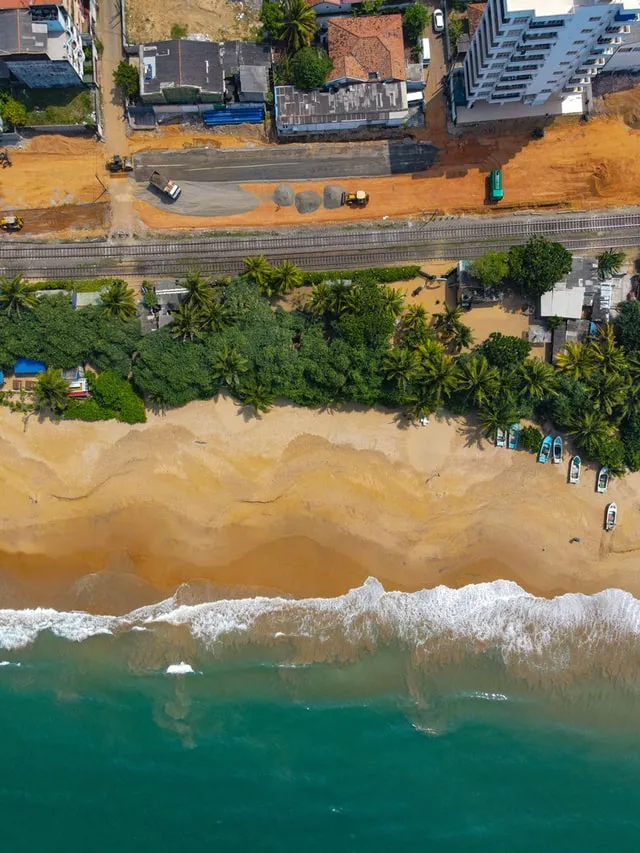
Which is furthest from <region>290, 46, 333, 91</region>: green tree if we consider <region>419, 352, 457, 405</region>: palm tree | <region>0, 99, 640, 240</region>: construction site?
<region>419, 352, 457, 405</region>: palm tree

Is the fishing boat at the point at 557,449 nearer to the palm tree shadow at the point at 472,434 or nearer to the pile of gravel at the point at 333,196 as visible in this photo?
the palm tree shadow at the point at 472,434

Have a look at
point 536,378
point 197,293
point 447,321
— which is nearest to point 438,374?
point 447,321

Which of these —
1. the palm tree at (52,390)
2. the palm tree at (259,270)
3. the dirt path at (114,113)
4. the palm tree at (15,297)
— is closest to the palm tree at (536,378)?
the palm tree at (259,270)

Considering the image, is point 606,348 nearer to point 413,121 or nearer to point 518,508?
point 518,508

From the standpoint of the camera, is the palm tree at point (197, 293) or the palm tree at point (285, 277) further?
the palm tree at point (285, 277)

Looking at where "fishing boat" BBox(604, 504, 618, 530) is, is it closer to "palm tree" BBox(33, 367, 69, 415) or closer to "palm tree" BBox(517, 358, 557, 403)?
"palm tree" BBox(517, 358, 557, 403)

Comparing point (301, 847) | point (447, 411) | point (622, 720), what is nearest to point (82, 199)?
point (447, 411)
